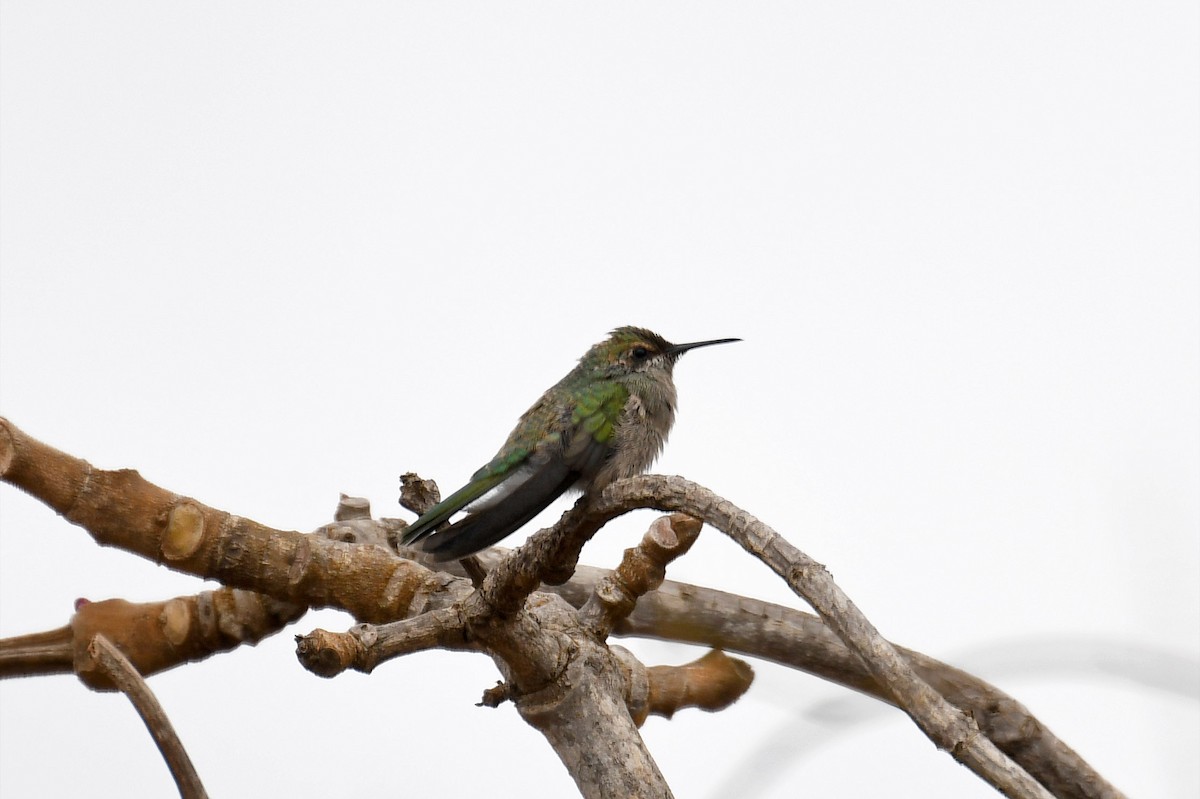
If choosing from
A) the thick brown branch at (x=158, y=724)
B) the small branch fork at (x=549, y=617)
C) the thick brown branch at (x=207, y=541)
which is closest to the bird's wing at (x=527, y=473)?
the small branch fork at (x=549, y=617)

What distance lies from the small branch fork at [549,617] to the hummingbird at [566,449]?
16 centimetres

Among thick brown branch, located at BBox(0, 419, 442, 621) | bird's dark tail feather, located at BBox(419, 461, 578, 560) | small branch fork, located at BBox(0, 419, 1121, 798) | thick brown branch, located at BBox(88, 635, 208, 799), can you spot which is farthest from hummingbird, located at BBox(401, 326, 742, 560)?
thick brown branch, located at BBox(88, 635, 208, 799)

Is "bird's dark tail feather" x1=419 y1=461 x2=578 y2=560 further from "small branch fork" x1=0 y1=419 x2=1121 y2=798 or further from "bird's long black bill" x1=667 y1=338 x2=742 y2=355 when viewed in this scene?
"bird's long black bill" x1=667 y1=338 x2=742 y2=355

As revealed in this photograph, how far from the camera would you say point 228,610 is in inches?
188

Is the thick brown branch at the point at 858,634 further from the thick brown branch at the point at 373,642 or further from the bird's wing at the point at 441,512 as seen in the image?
the bird's wing at the point at 441,512

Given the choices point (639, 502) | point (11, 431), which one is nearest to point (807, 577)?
point (639, 502)

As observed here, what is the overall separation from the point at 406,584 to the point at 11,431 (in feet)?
4.96

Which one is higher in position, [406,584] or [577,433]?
[577,433]

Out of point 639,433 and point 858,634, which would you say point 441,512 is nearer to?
point 639,433

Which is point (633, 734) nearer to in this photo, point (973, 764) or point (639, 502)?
point (639, 502)

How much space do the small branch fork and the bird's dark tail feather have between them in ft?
0.38

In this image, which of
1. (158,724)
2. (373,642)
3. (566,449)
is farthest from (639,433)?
(158,724)

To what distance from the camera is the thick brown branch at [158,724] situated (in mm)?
3113

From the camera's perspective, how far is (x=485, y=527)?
404cm
